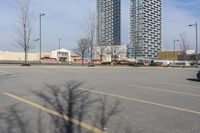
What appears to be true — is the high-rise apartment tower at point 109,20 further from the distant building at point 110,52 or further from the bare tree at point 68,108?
the bare tree at point 68,108

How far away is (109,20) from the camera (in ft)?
318

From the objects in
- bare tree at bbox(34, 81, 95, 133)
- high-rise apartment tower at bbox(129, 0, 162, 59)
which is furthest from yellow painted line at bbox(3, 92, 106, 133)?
high-rise apartment tower at bbox(129, 0, 162, 59)

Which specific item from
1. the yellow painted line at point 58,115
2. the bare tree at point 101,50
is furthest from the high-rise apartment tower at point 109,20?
the yellow painted line at point 58,115

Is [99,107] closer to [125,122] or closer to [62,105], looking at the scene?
[62,105]

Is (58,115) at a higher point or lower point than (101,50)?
lower

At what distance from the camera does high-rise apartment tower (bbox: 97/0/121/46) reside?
90500 mm

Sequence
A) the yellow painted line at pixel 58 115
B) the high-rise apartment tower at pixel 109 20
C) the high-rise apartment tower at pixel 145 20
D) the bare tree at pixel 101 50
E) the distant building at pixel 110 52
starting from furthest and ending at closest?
the high-rise apartment tower at pixel 145 20, the high-rise apartment tower at pixel 109 20, the distant building at pixel 110 52, the bare tree at pixel 101 50, the yellow painted line at pixel 58 115

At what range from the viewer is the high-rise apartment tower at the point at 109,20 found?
90.5 meters

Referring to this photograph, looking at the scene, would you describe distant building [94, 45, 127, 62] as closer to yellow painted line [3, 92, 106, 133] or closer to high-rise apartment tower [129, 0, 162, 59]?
high-rise apartment tower [129, 0, 162, 59]

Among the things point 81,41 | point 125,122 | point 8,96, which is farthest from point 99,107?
point 81,41

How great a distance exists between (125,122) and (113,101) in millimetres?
2935

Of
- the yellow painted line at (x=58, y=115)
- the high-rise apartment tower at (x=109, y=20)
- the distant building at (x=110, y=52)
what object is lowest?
the yellow painted line at (x=58, y=115)

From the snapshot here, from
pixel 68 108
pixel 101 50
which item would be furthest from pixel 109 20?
pixel 68 108

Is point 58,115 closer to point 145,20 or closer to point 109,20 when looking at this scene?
point 109,20
